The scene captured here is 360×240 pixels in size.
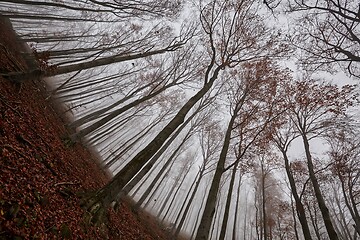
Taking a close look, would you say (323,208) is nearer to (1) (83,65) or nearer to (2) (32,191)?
(2) (32,191)

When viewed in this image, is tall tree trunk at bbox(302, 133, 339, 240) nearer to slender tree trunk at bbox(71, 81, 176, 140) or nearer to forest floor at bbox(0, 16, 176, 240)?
forest floor at bbox(0, 16, 176, 240)

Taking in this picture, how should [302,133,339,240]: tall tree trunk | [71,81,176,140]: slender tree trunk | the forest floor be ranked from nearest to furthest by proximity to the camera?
1. the forest floor
2. [302,133,339,240]: tall tree trunk
3. [71,81,176,140]: slender tree trunk

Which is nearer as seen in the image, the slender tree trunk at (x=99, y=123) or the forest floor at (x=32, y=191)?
the forest floor at (x=32, y=191)

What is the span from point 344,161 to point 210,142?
9.34 meters

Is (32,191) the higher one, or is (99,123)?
(99,123)

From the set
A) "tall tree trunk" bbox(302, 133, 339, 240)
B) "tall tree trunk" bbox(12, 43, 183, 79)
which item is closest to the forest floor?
"tall tree trunk" bbox(12, 43, 183, 79)

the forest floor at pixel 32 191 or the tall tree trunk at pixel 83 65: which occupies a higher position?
the tall tree trunk at pixel 83 65

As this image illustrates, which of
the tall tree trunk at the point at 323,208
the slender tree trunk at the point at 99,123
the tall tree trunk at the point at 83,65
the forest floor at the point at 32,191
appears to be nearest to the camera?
the forest floor at the point at 32,191

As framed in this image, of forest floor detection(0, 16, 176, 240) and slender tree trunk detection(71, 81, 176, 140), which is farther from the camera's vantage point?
slender tree trunk detection(71, 81, 176, 140)

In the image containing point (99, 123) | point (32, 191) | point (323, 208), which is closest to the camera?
point (32, 191)

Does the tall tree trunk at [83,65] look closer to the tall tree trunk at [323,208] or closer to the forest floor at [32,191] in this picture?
the forest floor at [32,191]

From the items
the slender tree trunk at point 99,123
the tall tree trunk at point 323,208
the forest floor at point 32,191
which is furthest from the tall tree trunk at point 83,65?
the tall tree trunk at point 323,208

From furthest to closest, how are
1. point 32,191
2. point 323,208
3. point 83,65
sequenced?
1. point 83,65
2. point 323,208
3. point 32,191

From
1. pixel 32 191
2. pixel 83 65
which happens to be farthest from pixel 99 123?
pixel 32 191
